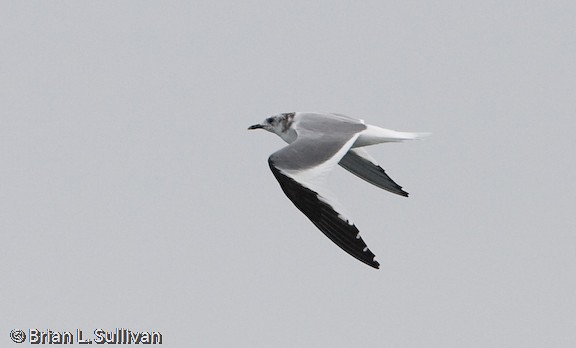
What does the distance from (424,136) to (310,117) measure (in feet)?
3.40

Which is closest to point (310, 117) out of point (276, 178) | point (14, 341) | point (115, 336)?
point (276, 178)

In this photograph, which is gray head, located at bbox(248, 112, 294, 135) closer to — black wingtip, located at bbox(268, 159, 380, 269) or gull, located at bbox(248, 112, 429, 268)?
gull, located at bbox(248, 112, 429, 268)

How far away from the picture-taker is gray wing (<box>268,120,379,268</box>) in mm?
5434

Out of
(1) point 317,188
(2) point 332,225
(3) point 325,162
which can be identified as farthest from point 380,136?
(2) point 332,225

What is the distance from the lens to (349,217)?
544 cm

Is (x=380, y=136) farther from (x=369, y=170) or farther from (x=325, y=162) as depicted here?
(x=325, y=162)

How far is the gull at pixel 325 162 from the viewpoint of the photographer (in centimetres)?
545

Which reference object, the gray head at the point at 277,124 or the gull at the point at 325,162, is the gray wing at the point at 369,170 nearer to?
the gull at the point at 325,162

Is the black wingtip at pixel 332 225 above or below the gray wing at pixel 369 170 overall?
below

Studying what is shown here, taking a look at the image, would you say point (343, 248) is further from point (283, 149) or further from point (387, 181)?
point (387, 181)

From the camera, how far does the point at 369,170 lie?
7.38 metres

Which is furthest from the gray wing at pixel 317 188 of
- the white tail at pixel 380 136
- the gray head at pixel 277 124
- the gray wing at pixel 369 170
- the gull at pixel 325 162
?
the gray wing at pixel 369 170

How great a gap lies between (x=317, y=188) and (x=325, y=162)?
0.39 m

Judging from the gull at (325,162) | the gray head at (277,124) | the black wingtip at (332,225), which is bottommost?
the black wingtip at (332,225)
